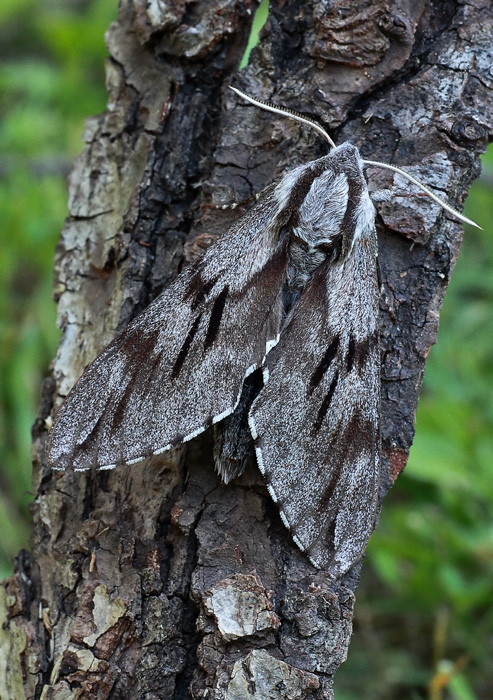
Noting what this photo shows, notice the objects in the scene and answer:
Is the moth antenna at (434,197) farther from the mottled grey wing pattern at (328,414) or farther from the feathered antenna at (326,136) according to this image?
the mottled grey wing pattern at (328,414)

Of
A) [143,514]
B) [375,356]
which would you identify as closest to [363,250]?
[375,356]

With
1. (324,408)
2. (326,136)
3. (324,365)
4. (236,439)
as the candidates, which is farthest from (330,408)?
(326,136)

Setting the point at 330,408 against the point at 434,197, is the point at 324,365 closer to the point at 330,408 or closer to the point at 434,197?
the point at 330,408

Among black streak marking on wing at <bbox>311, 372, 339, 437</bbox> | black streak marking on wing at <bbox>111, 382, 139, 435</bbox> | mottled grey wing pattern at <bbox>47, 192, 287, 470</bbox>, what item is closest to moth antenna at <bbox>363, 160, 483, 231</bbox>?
mottled grey wing pattern at <bbox>47, 192, 287, 470</bbox>

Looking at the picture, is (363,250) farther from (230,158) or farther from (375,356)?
(230,158)

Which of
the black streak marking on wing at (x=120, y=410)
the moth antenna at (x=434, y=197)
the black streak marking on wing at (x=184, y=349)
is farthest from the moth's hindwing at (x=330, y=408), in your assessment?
the black streak marking on wing at (x=120, y=410)

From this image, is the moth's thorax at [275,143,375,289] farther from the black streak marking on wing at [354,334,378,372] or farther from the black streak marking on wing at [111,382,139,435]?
the black streak marking on wing at [111,382,139,435]
